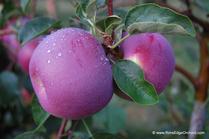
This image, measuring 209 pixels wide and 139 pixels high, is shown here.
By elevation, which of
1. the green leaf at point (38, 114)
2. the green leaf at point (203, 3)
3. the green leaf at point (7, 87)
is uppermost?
the green leaf at point (203, 3)

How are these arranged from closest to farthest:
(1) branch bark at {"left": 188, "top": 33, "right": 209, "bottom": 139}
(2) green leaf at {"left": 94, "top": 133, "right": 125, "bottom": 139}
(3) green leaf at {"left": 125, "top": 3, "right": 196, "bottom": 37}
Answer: (3) green leaf at {"left": 125, "top": 3, "right": 196, "bottom": 37} → (2) green leaf at {"left": 94, "top": 133, "right": 125, "bottom": 139} → (1) branch bark at {"left": 188, "top": 33, "right": 209, "bottom": 139}

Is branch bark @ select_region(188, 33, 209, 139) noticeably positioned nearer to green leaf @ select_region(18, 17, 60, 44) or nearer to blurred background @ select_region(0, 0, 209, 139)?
blurred background @ select_region(0, 0, 209, 139)

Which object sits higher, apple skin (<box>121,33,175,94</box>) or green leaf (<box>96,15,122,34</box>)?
green leaf (<box>96,15,122,34</box>)

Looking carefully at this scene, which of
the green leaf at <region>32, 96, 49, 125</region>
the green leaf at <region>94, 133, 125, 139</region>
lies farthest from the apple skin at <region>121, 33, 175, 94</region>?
the green leaf at <region>32, 96, 49, 125</region>

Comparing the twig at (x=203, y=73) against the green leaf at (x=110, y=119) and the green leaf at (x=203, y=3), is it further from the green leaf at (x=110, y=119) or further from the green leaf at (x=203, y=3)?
the green leaf at (x=110, y=119)

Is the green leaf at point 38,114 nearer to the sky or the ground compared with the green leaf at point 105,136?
nearer to the sky

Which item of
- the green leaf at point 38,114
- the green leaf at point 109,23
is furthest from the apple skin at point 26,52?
the green leaf at point 109,23

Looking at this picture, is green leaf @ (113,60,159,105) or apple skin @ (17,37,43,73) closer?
green leaf @ (113,60,159,105)
